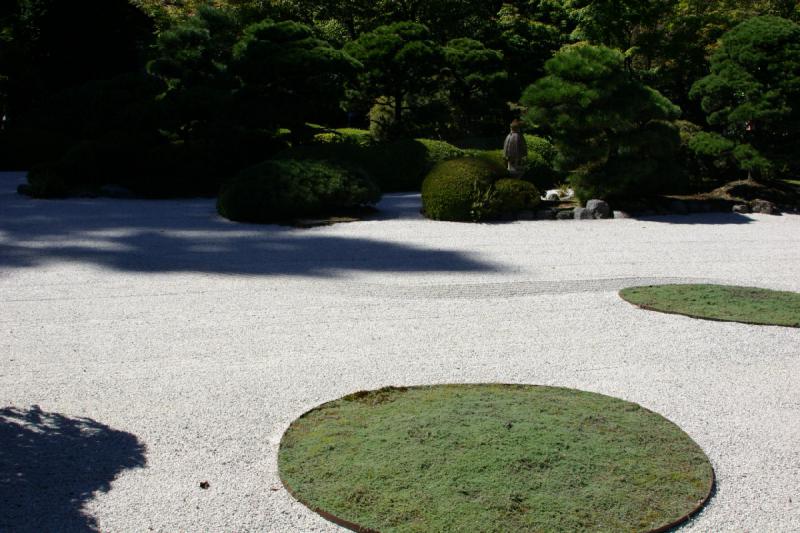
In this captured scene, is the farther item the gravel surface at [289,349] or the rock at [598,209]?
the rock at [598,209]

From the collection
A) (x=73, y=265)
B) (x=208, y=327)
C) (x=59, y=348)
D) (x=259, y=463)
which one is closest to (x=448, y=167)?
(x=73, y=265)

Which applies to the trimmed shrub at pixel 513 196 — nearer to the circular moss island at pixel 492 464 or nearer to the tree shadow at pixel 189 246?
the tree shadow at pixel 189 246

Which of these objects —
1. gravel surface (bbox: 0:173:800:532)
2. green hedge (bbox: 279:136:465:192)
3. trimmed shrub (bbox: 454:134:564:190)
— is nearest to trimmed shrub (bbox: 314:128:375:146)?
green hedge (bbox: 279:136:465:192)

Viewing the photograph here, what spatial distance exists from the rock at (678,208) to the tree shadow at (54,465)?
10.6 metres

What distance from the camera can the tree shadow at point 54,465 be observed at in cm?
300

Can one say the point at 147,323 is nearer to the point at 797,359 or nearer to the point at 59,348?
the point at 59,348

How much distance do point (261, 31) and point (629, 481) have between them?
47.1 ft

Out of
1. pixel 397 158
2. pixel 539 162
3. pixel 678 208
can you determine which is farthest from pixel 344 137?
pixel 678 208

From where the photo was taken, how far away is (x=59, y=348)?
5.11m

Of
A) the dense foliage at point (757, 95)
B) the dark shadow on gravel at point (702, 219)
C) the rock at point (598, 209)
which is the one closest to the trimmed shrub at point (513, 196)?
the rock at point (598, 209)

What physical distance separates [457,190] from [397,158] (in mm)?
4278

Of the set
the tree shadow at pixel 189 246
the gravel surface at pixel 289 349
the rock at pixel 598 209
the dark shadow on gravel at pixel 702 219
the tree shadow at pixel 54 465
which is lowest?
the tree shadow at pixel 54 465

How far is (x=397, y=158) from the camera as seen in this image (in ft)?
50.2

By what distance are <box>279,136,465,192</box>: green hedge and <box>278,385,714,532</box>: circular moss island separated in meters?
10.9
